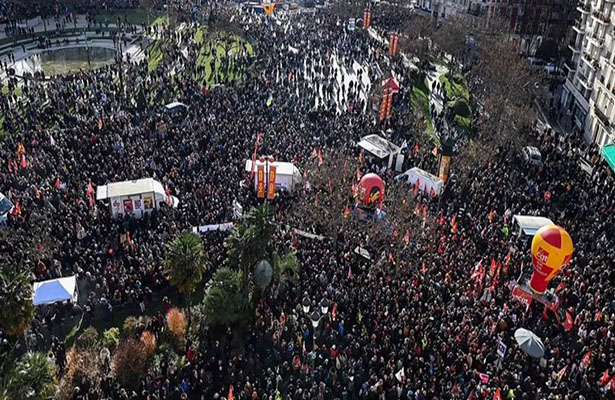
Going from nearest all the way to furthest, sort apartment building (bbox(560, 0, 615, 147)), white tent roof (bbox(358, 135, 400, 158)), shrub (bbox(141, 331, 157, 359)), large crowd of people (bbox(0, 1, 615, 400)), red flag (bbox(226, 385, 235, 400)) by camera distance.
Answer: red flag (bbox(226, 385, 235, 400)), large crowd of people (bbox(0, 1, 615, 400)), shrub (bbox(141, 331, 157, 359)), white tent roof (bbox(358, 135, 400, 158)), apartment building (bbox(560, 0, 615, 147))

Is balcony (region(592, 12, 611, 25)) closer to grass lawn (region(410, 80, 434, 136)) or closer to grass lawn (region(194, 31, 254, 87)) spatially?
grass lawn (region(410, 80, 434, 136))

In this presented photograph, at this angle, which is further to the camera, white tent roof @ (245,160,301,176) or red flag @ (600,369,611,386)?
white tent roof @ (245,160,301,176)

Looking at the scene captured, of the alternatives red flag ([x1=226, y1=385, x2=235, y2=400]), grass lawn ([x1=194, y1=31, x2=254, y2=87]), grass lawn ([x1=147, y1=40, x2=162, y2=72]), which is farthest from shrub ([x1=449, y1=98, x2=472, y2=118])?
red flag ([x1=226, y1=385, x2=235, y2=400])

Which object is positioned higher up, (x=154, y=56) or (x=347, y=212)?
(x=154, y=56)

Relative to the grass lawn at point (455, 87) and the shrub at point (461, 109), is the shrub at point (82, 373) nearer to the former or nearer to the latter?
the shrub at point (461, 109)

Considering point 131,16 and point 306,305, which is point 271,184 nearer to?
point 306,305

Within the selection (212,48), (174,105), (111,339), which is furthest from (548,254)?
(212,48)
